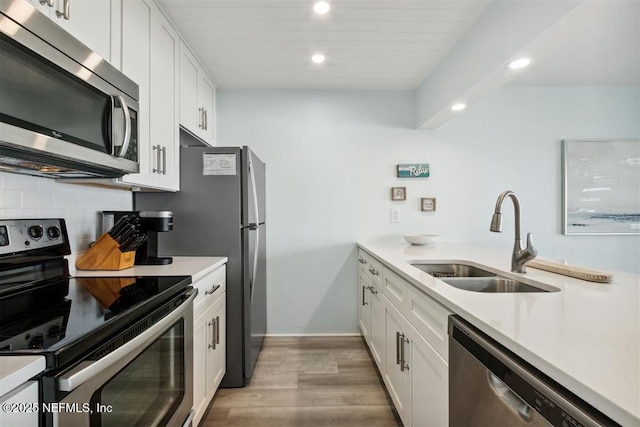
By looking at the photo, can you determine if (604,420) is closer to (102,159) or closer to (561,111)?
(102,159)

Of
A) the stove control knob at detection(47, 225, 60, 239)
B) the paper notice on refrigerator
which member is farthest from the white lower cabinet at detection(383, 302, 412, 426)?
the stove control knob at detection(47, 225, 60, 239)

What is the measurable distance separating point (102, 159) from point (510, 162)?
3.25 m

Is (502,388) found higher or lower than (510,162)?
lower

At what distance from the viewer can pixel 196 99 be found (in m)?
2.46

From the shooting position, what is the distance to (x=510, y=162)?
309 centimetres

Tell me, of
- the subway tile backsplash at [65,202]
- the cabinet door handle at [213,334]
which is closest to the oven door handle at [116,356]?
the cabinet door handle at [213,334]

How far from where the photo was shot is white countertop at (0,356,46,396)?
592mm

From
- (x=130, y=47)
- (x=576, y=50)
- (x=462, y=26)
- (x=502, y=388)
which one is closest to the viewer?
(x=502, y=388)

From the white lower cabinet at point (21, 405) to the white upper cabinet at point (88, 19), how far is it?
111cm

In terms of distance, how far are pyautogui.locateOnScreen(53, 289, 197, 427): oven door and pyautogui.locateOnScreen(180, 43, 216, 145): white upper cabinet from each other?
4.55ft

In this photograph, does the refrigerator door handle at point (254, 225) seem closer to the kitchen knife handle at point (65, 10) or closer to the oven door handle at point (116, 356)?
the oven door handle at point (116, 356)

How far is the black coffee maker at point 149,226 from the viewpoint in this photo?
1768mm

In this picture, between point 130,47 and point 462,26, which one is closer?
point 130,47

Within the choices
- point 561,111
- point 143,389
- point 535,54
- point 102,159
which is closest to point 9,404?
point 143,389
